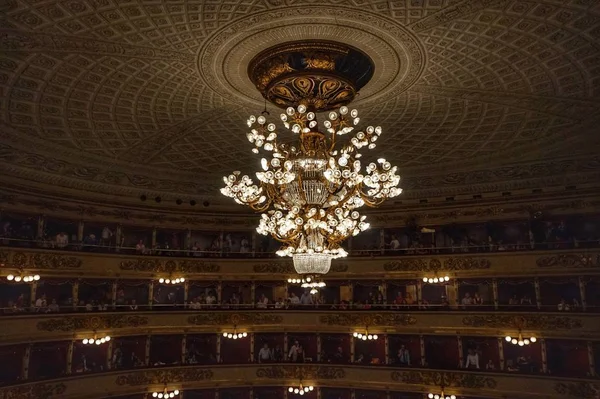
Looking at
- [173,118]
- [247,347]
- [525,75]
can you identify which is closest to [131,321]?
[247,347]

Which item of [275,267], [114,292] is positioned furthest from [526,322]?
[114,292]

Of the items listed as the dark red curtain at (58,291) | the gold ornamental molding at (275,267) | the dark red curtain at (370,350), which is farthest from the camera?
the gold ornamental molding at (275,267)

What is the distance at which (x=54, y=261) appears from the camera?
18719 millimetres

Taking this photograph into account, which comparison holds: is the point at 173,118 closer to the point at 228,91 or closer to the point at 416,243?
the point at 228,91

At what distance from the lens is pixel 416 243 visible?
22.9 m

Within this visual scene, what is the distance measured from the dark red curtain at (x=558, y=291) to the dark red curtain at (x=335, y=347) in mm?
9334

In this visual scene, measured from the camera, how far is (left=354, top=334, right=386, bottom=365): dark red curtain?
22578mm

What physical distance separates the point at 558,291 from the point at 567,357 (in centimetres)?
280

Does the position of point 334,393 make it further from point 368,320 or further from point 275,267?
point 275,267

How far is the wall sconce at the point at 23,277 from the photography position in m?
17.5

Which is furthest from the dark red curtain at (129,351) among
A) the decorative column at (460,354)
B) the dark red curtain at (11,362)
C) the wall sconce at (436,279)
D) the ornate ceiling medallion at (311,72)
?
the ornate ceiling medallion at (311,72)

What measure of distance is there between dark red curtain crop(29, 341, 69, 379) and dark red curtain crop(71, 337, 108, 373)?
18.9 inches

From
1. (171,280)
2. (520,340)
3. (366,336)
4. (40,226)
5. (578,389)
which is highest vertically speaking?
(40,226)

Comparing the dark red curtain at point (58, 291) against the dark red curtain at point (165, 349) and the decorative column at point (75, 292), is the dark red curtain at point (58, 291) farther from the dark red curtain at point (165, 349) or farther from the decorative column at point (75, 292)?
the dark red curtain at point (165, 349)
